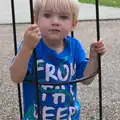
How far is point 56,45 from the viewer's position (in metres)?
2.09

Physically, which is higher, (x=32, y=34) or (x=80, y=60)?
(x=32, y=34)

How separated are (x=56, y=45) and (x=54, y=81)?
177 millimetres

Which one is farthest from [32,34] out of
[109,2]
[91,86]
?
[109,2]

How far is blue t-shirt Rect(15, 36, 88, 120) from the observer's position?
2.04m

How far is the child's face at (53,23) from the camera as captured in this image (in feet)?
6.39

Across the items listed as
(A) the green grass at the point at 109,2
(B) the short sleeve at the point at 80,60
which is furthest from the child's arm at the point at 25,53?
(A) the green grass at the point at 109,2

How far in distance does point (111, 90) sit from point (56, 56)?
5.95 feet

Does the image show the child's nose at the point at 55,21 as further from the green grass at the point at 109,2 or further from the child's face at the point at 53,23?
the green grass at the point at 109,2

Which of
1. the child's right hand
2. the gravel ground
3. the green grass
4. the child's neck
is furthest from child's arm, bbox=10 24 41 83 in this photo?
the green grass

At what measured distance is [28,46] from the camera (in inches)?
71.1

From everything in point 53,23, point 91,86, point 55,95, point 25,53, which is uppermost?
point 53,23

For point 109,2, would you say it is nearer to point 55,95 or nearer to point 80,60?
point 80,60

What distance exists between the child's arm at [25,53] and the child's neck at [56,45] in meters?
0.22

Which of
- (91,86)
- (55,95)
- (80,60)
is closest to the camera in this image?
(55,95)
